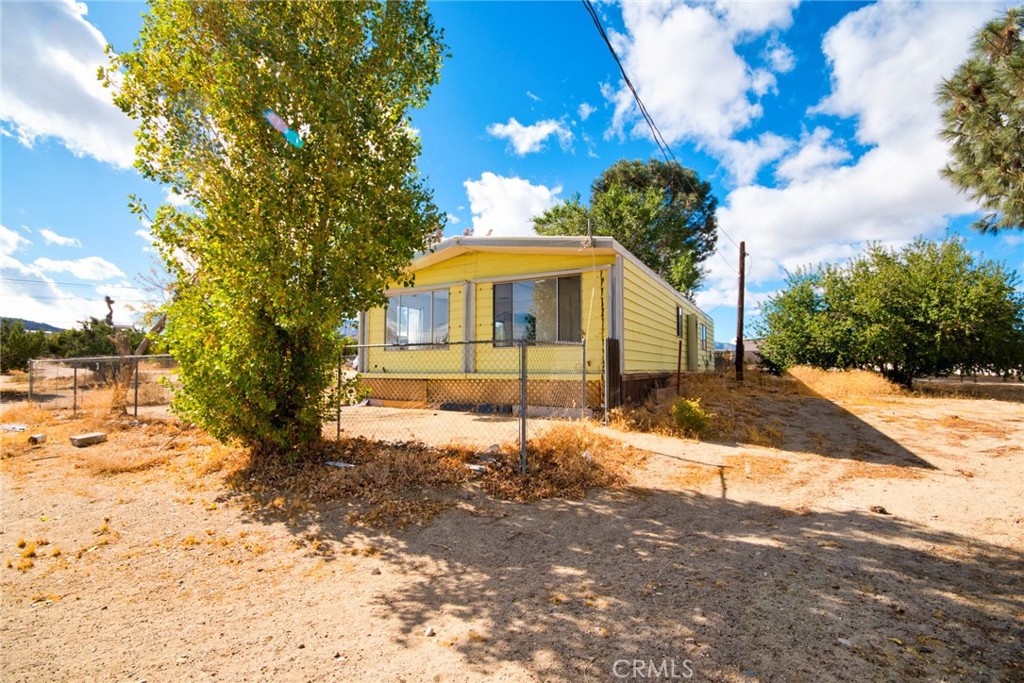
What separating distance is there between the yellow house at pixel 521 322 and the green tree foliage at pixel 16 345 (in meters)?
16.6

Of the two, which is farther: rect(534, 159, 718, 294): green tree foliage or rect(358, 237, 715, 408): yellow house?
rect(534, 159, 718, 294): green tree foliage

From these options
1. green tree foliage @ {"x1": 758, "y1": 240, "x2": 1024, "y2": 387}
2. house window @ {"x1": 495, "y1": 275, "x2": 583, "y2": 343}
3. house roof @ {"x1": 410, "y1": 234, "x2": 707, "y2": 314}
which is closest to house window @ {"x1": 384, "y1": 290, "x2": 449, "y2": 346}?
house roof @ {"x1": 410, "y1": 234, "x2": 707, "y2": 314}

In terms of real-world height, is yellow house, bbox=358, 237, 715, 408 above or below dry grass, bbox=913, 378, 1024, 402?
above

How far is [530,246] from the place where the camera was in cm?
923

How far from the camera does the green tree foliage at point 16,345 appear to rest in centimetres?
1792

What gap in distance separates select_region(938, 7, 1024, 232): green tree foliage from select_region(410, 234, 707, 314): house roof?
443 inches

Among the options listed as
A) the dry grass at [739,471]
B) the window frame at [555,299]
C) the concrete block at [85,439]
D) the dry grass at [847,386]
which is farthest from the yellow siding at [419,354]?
the dry grass at [847,386]

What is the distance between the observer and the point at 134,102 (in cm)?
475

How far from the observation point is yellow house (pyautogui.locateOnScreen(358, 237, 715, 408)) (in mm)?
8906

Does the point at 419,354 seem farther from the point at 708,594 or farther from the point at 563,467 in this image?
the point at 708,594

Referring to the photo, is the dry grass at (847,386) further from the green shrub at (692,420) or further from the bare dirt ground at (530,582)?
the bare dirt ground at (530,582)

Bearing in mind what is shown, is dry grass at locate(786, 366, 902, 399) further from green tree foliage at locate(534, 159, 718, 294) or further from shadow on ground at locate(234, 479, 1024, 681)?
shadow on ground at locate(234, 479, 1024, 681)

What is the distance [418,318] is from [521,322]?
10.1 feet

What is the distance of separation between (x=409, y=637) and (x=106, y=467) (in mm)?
5240
